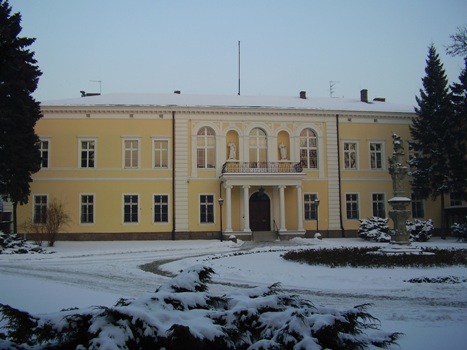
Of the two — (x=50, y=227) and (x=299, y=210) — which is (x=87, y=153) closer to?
(x=50, y=227)

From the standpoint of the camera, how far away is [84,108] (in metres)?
30.1

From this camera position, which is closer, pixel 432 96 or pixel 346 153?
pixel 432 96

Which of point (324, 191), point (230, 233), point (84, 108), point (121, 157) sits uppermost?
point (84, 108)

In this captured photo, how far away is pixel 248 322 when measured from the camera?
348cm

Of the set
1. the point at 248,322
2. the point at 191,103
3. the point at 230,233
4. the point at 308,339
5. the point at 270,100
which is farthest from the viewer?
the point at 270,100

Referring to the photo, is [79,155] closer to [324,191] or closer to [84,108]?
[84,108]

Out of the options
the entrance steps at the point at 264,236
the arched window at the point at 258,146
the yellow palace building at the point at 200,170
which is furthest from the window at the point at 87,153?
the entrance steps at the point at 264,236

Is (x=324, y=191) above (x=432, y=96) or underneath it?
underneath

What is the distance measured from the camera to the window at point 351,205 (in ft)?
106

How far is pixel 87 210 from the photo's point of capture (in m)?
30.0

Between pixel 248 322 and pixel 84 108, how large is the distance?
95.2 ft

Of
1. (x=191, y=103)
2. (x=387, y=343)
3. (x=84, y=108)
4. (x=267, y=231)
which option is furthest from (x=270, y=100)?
(x=387, y=343)

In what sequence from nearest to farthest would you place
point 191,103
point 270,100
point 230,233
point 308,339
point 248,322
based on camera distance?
point 308,339
point 248,322
point 230,233
point 191,103
point 270,100

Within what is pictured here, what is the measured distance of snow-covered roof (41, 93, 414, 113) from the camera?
30828mm
